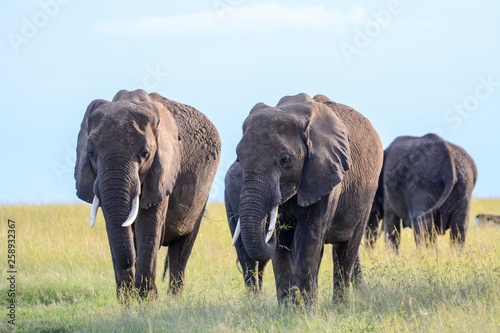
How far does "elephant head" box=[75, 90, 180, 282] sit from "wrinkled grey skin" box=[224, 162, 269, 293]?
74 centimetres

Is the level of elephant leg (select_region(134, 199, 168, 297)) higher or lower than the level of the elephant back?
lower

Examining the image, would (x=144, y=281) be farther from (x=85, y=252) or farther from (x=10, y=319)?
(x=85, y=252)

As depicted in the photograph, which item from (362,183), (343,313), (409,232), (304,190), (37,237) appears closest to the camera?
(304,190)

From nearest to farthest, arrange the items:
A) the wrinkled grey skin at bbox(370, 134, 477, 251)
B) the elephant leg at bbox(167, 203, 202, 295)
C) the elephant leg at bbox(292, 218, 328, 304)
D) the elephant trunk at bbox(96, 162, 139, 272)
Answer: the elephant leg at bbox(292, 218, 328, 304) → the elephant trunk at bbox(96, 162, 139, 272) → the elephant leg at bbox(167, 203, 202, 295) → the wrinkled grey skin at bbox(370, 134, 477, 251)

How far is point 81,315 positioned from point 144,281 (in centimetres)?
96

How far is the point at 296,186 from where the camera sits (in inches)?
306

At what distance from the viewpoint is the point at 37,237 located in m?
16.4

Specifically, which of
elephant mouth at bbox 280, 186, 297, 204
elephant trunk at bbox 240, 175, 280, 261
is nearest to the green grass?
elephant trunk at bbox 240, 175, 280, 261

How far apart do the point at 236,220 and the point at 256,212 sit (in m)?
1.50

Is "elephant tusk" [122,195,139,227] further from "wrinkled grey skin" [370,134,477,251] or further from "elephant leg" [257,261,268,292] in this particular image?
"wrinkled grey skin" [370,134,477,251]

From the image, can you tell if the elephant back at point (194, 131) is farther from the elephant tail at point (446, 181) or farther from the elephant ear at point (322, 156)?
the elephant tail at point (446, 181)

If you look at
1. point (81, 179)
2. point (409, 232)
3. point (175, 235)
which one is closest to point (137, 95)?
point (81, 179)

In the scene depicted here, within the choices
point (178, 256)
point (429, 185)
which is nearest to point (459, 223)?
point (429, 185)

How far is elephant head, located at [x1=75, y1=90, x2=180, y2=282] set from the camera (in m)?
8.17
